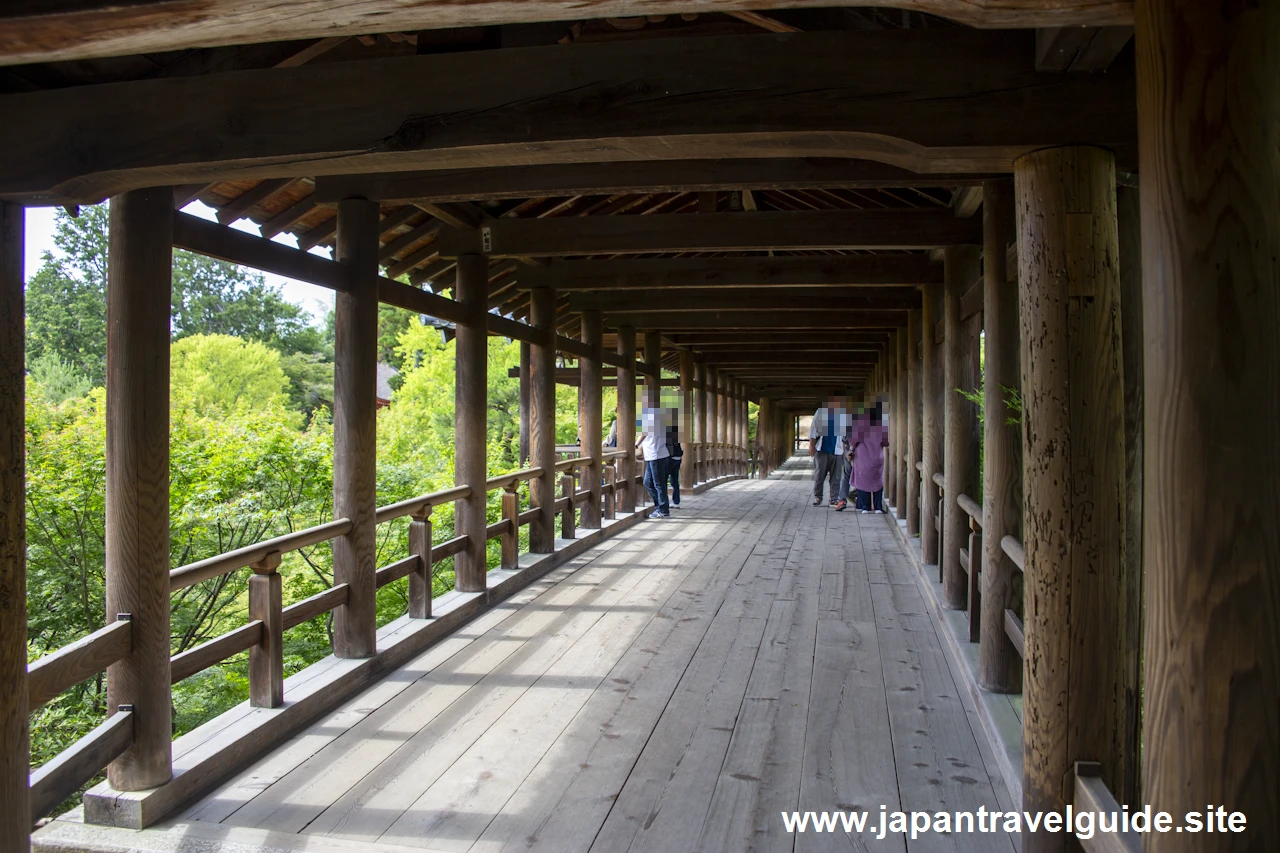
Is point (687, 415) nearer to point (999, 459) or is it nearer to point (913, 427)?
point (913, 427)

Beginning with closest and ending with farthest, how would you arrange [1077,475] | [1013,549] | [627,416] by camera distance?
[1077,475], [1013,549], [627,416]

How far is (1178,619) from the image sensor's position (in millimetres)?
1615

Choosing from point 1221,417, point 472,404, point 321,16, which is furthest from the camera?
point 472,404

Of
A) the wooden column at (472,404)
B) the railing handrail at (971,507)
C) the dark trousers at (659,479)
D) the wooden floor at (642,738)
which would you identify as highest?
the wooden column at (472,404)

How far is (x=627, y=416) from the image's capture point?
36.1 feet

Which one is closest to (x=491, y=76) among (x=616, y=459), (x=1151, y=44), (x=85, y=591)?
(x=1151, y=44)

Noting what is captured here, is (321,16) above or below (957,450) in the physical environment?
above

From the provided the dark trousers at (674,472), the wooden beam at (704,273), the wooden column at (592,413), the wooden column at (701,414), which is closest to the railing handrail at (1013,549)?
the wooden beam at (704,273)

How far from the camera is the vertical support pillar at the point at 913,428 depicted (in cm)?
829

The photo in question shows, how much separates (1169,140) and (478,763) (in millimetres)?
2837

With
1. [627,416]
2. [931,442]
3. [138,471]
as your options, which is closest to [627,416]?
[627,416]

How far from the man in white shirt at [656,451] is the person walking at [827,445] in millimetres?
2223

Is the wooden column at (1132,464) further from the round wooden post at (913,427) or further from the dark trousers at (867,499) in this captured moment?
the dark trousers at (867,499)

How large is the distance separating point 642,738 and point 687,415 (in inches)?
432
